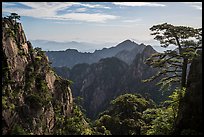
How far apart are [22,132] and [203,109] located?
1058 cm

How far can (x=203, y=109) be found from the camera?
33.0ft

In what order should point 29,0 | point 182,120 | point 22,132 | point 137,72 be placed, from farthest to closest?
point 137,72, point 22,132, point 182,120, point 29,0

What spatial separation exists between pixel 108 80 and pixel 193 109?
402 ft

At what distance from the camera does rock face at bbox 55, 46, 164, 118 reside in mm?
112875

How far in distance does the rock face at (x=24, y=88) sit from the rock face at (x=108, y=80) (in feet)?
240

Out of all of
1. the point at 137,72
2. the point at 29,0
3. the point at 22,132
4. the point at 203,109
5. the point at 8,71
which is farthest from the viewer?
the point at 137,72

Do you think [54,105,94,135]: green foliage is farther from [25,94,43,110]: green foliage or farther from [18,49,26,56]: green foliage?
[18,49,26,56]: green foliage

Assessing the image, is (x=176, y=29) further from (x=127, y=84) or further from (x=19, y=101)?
(x=127, y=84)

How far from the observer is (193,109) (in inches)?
420

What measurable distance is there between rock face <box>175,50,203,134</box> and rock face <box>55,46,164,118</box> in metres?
84.3

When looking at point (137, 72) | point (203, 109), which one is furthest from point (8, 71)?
point (137, 72)

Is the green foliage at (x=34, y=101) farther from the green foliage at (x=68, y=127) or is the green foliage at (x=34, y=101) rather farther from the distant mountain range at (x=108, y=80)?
the distant mountain range at (x=108, y=80)

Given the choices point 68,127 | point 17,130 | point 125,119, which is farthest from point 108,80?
point 17,130

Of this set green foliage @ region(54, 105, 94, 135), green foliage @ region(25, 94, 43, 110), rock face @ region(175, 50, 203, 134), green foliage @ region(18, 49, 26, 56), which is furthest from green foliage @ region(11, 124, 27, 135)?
rock face @ region(175, 50, 203, 134)
